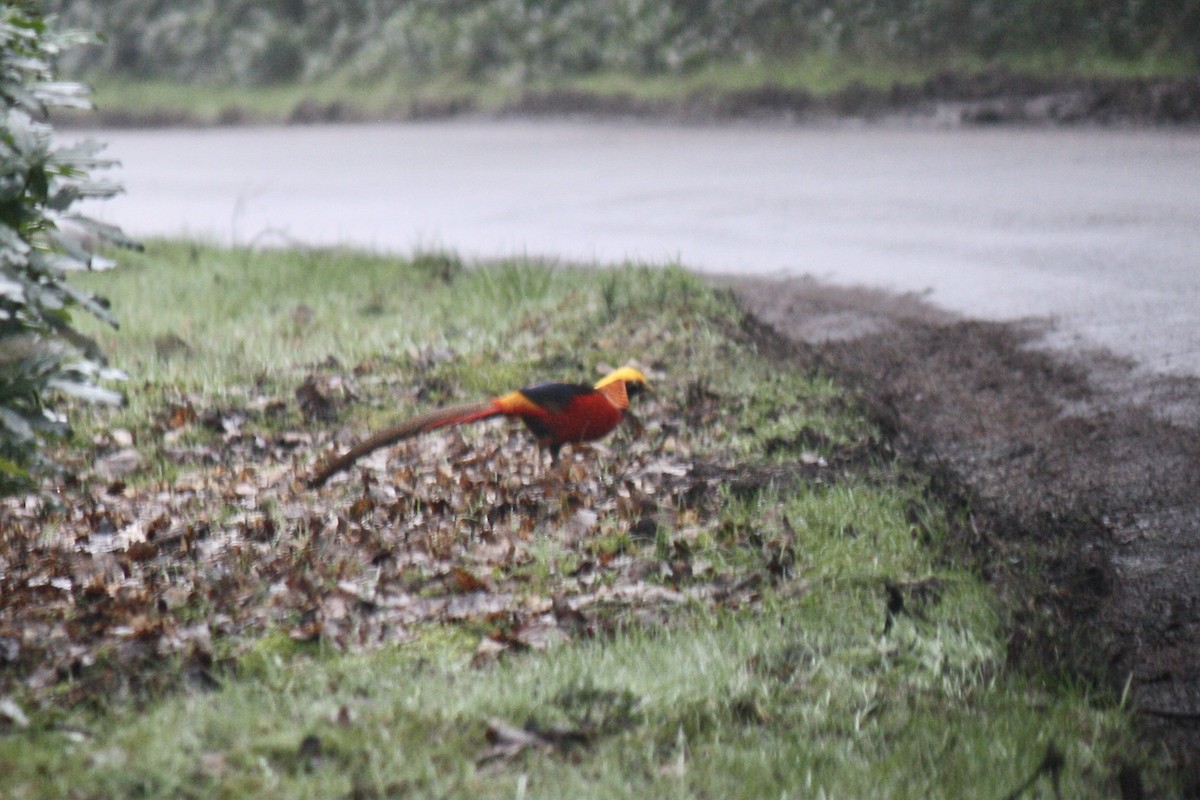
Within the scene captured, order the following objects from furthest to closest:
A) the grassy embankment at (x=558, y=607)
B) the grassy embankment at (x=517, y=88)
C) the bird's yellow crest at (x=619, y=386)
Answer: the grassy embankment at (x=517, y=88)
the bird's yellow crest at (x=619, y=386)
the grassy embankment at (x=558, y=607)

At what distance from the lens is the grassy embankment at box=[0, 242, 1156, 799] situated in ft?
10.1

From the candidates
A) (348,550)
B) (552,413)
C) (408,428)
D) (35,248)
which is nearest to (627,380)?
(552,413)

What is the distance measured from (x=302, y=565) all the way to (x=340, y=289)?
4081mm

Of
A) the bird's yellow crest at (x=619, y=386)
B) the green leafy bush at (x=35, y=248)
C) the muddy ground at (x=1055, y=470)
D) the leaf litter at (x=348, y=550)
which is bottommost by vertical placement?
the leaf litter at (x=348, y=550)

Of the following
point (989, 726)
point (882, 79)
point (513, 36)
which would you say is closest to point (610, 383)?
point (989, 726)

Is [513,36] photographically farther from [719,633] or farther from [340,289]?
[719,633]

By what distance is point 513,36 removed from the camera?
54.2 feet

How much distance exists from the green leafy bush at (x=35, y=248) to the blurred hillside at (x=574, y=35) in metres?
9.91

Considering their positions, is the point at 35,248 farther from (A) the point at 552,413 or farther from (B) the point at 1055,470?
(B) the point at 1055,470

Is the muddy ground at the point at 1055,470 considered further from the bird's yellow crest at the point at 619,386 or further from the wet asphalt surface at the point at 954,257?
the bird's yellow crest at the point at 619,386

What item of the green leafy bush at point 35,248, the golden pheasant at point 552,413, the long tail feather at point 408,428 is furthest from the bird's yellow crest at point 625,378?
the green leafy bush at point 35,248

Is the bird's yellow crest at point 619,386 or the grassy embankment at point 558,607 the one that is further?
the bird's yellow crest at point 619,386

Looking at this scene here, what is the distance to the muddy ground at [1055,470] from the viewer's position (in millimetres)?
3574

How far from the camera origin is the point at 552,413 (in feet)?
16.0
